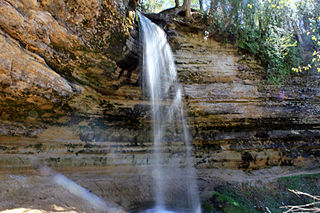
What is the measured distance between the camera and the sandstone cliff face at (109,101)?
502cm

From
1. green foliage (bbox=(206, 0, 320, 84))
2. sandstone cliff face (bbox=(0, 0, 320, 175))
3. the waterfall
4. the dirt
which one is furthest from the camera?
green foliage (bbox=(206, 0, 320, 84))

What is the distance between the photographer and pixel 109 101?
7.25 meters

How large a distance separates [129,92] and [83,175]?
306cm

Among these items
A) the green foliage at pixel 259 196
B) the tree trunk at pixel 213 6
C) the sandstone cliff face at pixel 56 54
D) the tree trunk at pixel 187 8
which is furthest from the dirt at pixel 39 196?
the tree trunk at pixel 213 6

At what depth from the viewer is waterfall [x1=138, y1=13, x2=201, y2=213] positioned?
24.3 ft

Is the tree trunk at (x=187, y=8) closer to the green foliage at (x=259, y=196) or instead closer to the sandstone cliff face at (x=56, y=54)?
the sandstone cliff face at (x=56, y=54)

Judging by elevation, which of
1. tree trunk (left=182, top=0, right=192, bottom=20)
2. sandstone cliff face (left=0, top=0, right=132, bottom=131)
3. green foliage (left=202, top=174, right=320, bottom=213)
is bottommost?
green foliage (left=202, top=174, right=320, bottom=213)

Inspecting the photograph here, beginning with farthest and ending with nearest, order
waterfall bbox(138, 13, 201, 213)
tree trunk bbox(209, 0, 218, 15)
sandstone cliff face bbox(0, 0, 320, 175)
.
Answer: tree trunk bbox(209, 0, 218, 15) → waterfall bbox(138, 13, 201, 213) → sandstone cliff face bbox(0, 0, 320, 175)

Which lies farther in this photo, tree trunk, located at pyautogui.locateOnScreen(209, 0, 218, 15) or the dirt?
tree trunk, located at pyautogui.locateOnScreen(209, 0, 218, 15)

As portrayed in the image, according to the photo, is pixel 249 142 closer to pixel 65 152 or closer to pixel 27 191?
pixel 65 152

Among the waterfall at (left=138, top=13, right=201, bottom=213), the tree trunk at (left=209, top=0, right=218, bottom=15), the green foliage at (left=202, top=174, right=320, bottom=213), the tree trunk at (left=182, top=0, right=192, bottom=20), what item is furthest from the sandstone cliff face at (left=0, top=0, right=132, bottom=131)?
the green foliage at (left=202, top=174, right=320, bottom=213)

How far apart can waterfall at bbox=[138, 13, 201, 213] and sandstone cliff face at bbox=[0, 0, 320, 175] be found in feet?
0.87

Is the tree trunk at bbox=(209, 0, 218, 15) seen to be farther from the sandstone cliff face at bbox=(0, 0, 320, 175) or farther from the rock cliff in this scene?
the sandstone cliff face at bbox=(0, 0, 320, 175)

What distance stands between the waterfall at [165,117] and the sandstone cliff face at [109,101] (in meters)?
0.27
